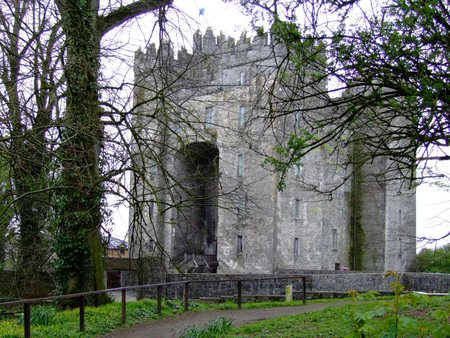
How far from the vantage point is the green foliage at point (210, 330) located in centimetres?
881

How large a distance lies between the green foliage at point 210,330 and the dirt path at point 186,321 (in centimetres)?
56

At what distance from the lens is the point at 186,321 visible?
12.1m

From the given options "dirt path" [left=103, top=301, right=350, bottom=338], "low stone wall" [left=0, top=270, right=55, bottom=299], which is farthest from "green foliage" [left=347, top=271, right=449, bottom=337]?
"low stone wall" [left=0, top=270, right=55, bottom=299]

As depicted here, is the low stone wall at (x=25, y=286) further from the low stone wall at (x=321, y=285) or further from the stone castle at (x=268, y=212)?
the stone castle at (x=268, y=212)

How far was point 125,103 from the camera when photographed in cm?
1231

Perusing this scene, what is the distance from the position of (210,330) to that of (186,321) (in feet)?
9.46

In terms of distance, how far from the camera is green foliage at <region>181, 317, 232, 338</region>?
8.81 metres

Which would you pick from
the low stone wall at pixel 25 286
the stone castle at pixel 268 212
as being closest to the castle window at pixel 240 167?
the stone castle at pixel 268 212

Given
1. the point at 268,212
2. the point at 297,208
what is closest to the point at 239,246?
the point at 268,212

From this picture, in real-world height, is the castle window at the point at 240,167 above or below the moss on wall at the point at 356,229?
above

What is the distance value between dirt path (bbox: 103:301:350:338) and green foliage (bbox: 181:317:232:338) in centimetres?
56

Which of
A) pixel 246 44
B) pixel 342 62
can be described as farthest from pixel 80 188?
pixel 246 44

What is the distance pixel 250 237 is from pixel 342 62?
99.8ft

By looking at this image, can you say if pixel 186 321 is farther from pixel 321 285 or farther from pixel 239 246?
pixel 239 246
